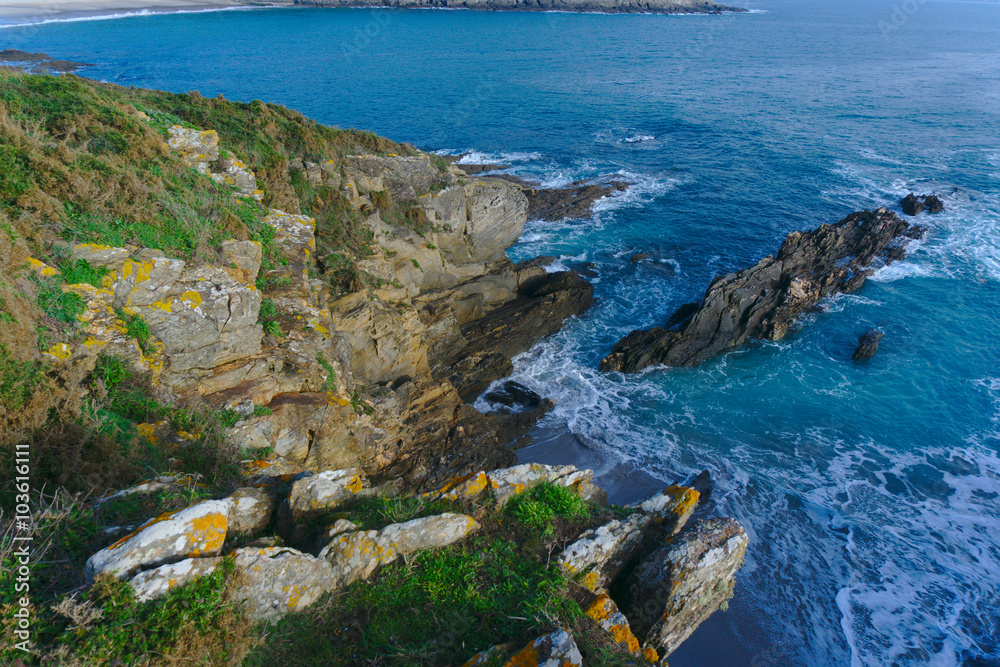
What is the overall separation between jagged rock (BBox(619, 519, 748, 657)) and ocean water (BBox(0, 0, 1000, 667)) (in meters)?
5.08

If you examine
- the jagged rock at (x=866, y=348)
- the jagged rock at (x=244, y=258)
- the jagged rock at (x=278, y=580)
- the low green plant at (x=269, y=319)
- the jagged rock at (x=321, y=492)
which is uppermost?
the jagged rock at (x=244, y=258)

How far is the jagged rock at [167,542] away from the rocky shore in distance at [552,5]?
153 m

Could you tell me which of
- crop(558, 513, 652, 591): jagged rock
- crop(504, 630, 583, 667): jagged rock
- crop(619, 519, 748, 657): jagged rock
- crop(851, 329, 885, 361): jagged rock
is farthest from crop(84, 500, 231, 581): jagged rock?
crop(851, 329, 885, 361): jagged rock

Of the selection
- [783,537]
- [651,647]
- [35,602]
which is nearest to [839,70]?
[783,537]

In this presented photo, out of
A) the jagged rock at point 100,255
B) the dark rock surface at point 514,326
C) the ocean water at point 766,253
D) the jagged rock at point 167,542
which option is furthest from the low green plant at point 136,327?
the ocean water at point 766,253

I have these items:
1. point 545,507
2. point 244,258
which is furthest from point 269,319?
point 545,507

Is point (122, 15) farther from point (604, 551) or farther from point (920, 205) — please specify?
point (604, 551)

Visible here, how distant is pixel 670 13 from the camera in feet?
436

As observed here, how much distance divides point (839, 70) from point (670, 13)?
82591 mm

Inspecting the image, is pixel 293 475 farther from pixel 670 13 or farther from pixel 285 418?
pixel 670 13

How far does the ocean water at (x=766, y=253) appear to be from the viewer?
14039 millimetres

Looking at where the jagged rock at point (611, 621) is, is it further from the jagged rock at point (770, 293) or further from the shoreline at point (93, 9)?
the shoreline at point (93, 9)

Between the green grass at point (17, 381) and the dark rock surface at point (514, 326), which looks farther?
the dark rock surface at point (514, 326)

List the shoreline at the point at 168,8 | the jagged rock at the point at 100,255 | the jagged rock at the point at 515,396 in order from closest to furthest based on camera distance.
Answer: the jagged rock at the point at 100,255 → the jagged rock at the point at 515,396 → the shoreline at the point at 168,8
